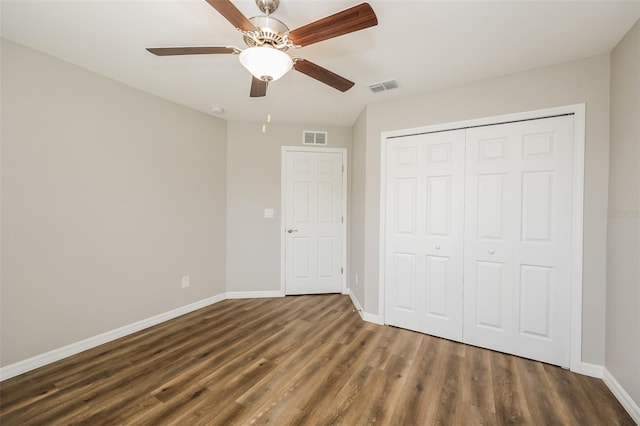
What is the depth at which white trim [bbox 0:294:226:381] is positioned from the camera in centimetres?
200

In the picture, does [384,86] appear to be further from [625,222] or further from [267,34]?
[625,222]

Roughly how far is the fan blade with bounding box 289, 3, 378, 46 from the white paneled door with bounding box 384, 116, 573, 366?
173cm

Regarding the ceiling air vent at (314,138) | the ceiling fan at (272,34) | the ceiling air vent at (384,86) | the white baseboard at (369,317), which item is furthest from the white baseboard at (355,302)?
the ceiling fan at (272,34)

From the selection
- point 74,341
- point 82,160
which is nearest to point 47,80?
point 82,160

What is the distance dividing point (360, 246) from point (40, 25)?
3358mm

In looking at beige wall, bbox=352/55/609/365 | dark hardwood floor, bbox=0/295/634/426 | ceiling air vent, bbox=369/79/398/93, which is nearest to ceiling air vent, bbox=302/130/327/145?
ceiling air vent, bbox=369/79/398/93

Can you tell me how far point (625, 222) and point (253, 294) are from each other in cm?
383

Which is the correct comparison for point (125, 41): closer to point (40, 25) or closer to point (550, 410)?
point (40, 25)

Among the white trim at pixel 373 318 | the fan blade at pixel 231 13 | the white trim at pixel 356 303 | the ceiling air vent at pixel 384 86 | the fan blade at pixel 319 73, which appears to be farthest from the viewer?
the white trim at pixel 356 303

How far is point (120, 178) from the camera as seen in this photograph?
104 inches

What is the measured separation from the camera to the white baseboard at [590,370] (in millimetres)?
2031

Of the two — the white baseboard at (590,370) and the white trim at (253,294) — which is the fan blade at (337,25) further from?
the white trim at (253,294)

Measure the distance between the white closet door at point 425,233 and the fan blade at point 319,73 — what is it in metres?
1.31

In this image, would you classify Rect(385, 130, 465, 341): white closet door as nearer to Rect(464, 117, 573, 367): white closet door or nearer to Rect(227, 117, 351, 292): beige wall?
Rect(464, 117, 573, 367): white closet door
